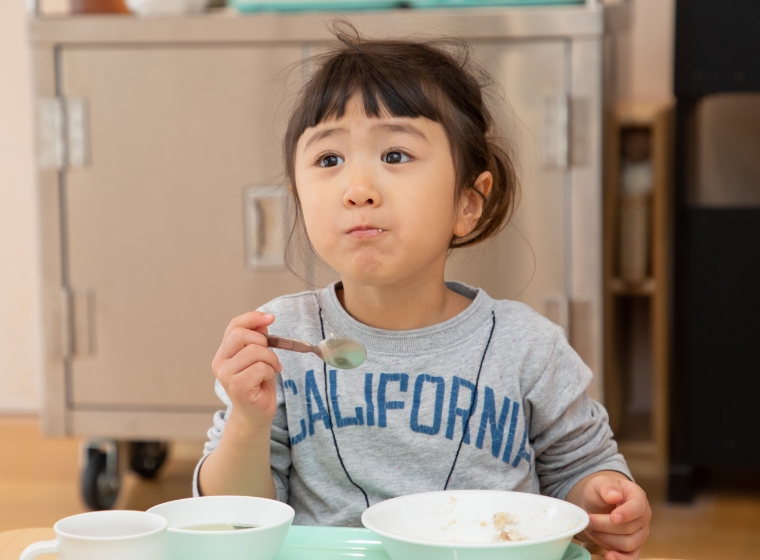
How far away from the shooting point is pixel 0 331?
254cm

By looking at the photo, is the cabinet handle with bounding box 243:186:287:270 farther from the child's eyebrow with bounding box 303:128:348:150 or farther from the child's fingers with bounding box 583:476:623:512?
the child's fingers with bounding box 583:476:623:512

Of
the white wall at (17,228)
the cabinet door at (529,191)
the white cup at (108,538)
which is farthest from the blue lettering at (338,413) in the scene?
the white wall at (17,228)

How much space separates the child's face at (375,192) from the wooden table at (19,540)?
0.31m

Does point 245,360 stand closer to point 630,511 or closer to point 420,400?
point 420,400

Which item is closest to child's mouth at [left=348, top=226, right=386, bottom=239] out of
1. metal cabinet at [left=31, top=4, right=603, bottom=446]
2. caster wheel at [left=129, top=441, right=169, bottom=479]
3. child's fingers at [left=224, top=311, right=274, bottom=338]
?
child's fingers at [left=224, top=311, right=274, bottom=338]

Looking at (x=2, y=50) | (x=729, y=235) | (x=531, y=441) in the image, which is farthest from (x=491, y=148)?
(x=2, y=50)

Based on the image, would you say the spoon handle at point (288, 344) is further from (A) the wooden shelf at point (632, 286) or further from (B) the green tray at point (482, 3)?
(A) the wooden shelf at point (632, 286)

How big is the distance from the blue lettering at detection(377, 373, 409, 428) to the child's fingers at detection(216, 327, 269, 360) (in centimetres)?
16

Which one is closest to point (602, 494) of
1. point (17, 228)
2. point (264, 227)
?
point (264, 227)

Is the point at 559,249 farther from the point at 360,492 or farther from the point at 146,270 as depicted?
the point at 360,492

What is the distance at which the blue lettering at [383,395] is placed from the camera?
2.75 ft

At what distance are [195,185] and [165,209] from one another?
0.25 ft

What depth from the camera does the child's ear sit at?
909 millimetres

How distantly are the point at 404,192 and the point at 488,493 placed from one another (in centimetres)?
27
